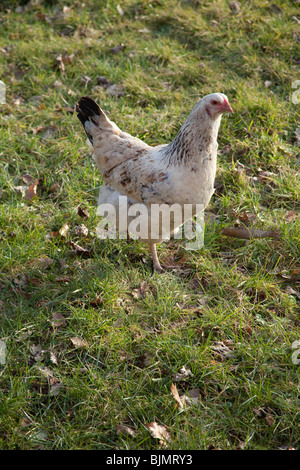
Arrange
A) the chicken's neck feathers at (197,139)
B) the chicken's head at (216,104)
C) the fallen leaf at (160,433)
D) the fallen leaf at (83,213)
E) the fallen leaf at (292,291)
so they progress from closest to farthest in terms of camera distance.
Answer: the fallen leaf at (160,433) < the chicken's head at (216,104) < the chicken's neck feathers at (197,139) < the fallen leaf at (292,291) < the fallen leaf at (83,213)

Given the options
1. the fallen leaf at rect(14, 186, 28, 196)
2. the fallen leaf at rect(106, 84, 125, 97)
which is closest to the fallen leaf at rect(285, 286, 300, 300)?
the fallen leaf at rect(14, 186, 28, 196)

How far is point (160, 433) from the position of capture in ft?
8.63

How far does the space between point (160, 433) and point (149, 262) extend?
5.36 ft

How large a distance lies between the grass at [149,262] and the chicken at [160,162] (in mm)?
575

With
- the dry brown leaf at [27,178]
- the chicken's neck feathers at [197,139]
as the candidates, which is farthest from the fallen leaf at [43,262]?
the chicken's neck feathers at [197,139]

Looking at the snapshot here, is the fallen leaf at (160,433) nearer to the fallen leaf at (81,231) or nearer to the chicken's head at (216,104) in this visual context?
the fallen leaf at (81,231)

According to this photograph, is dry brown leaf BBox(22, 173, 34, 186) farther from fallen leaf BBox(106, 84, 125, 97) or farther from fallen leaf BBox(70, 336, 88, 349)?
fallen leaf BBox(70, 336, 88, 349)

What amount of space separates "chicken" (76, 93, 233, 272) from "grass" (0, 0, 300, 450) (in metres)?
0.58

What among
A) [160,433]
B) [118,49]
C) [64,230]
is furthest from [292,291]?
[118,49]

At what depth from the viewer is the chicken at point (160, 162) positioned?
10.4 feet

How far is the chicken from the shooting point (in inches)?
124

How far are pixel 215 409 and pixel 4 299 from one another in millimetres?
1884
